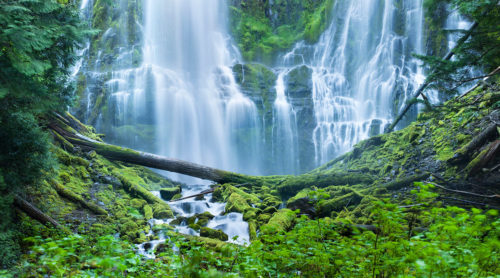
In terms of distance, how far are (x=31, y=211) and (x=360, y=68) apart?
2191 centimetres

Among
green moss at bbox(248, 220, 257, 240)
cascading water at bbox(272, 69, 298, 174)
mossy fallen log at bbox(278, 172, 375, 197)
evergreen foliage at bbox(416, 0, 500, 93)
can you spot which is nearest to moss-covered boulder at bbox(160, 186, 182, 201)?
green moss at bbox(248, 220, 257, 240)

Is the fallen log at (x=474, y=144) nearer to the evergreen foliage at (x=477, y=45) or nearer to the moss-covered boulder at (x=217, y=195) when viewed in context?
the evergreen foliage at (x=477, y=45)

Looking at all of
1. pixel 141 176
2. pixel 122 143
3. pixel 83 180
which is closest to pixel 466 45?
pixel 83 180

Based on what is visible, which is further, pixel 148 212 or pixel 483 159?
pixel 148 212

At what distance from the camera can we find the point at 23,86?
376cm

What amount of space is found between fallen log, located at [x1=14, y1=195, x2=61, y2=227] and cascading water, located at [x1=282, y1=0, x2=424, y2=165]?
17.0m

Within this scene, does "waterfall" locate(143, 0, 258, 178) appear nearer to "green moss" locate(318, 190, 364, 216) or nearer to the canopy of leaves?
"green moss" locate(318, 190, 364, 216)

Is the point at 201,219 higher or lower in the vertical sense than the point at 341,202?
lower

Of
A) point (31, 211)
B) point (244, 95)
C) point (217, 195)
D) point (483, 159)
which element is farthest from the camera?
point (244, 95)

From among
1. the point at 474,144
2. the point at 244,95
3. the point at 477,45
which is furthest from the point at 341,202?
the point at 244,95

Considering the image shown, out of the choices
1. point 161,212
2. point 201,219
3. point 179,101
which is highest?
point 179,101

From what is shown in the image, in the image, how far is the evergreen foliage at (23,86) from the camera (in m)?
3.47

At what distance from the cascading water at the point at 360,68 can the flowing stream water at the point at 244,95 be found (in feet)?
0.25

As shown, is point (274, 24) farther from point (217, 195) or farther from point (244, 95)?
point (217, 195)
